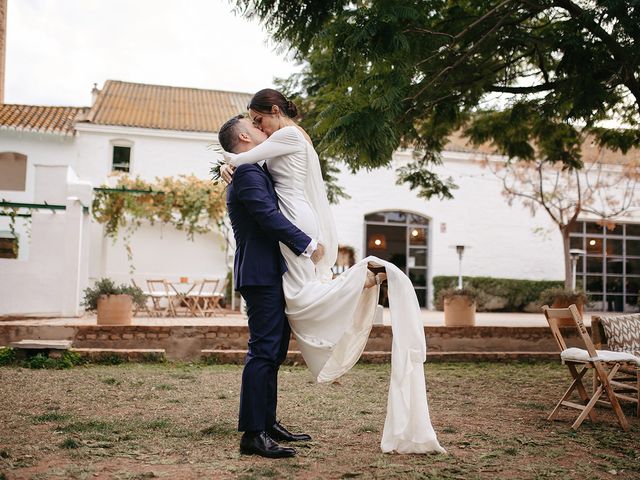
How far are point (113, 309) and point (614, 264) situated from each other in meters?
17.4

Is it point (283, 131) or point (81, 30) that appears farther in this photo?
point (81, 30)

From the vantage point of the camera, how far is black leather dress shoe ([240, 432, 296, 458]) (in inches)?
134

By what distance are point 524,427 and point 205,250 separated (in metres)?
12.6

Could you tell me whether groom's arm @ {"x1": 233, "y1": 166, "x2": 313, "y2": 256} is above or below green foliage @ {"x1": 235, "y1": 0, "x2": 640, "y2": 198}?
below

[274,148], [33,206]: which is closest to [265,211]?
[274,148]

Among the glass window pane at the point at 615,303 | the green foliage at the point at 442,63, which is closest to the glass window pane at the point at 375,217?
the glass window pane at the point at 615,303

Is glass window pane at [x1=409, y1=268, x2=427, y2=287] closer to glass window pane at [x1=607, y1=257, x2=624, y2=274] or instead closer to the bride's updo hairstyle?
glass window pane at [x1=607, y1=257, x2=624, y2=274]

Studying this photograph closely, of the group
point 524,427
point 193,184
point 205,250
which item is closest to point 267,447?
point 524,427

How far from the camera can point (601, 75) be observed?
6.21 m

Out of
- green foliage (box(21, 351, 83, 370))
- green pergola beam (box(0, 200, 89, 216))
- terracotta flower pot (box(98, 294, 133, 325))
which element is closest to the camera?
green foliage (box(21, 351, 83, 370))

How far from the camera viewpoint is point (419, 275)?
1922 centimetres

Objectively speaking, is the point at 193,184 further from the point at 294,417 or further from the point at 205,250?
the point at 294,417

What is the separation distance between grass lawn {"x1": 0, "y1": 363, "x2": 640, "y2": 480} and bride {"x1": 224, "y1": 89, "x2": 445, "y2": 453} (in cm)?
29

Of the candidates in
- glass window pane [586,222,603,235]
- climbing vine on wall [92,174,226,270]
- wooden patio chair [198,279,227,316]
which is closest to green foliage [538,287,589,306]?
wooden patio chair [198,279,227,316]
